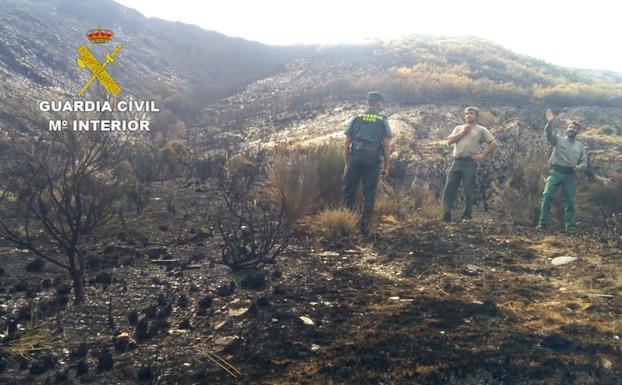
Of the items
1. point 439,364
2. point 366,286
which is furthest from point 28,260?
point 439,364

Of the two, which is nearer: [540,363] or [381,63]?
[540,363]

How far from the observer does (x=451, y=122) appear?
15844 millimetres

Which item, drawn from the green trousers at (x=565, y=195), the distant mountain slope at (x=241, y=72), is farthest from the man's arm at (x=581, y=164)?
the distant mountain slope at (x=241, y=72)

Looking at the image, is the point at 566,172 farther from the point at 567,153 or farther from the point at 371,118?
the point at 371,118

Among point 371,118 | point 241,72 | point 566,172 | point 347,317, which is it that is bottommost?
point 347,317

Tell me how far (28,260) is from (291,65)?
26952 millimetres

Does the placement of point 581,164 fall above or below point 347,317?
above

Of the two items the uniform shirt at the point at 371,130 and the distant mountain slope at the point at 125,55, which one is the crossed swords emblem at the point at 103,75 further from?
the uniform shirt at the point at 371,130

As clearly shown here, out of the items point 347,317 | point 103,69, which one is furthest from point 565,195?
point 103,69

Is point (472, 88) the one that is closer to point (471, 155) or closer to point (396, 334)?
point (471, 155)

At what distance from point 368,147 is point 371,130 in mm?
228

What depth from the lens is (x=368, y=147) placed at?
6.81 meters

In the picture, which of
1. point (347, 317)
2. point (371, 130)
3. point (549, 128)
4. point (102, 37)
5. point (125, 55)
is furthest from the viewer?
point (125, 55)

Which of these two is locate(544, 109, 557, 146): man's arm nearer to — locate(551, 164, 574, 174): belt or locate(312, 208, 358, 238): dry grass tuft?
locate(551, 164, 574, 174): belt
